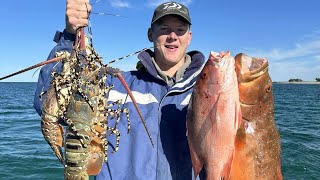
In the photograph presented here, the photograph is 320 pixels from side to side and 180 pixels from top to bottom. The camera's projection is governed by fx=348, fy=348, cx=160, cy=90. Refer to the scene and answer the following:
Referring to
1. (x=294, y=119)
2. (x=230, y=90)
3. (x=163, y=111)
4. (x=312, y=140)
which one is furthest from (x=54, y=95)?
(x=294, y=119)

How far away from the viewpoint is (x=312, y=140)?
18.0 meters

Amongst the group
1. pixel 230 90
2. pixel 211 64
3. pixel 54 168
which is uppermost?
pixel 211 64

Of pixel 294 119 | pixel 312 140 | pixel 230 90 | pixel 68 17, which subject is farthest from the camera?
pixel 294 119

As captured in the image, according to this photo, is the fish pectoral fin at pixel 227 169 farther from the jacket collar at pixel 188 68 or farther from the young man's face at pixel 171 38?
the young man's face at pixel 171 38

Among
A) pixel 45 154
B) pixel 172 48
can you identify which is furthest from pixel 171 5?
pixel 45 154

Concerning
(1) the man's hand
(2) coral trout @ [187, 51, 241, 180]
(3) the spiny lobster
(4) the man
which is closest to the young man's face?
(4) the man

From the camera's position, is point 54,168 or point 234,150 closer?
point 234,150

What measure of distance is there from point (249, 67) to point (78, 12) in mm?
1661

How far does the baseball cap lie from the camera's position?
409cm

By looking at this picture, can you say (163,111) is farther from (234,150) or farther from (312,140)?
(312,140)

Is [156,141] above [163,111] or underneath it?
underneath

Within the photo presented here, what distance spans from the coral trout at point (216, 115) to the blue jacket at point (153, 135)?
0.68 meters

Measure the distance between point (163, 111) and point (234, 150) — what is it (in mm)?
1100

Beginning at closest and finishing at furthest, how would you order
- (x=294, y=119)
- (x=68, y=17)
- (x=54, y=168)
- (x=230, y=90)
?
1. (x=230, y=90)
2. (x=68, y=17)
3. (x=54, y=168)
4. (x=294, y=119)
